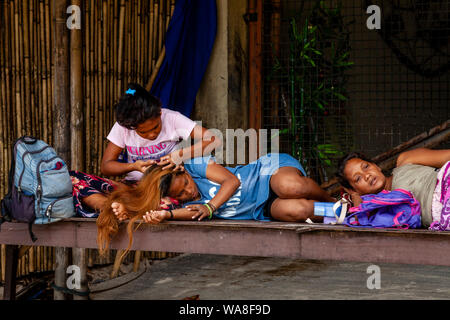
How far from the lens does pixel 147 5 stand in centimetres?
417

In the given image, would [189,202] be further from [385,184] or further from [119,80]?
[119,80]

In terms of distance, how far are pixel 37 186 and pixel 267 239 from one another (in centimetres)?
117

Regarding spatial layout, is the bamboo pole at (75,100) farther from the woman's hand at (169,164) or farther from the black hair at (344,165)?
the black hair at (344,165)

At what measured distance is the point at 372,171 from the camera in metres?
2.56

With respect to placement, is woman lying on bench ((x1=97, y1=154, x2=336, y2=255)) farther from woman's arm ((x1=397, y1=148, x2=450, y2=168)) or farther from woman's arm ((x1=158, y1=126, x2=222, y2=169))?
woman's arm ((x1=397, y1=148, x2=450, y2=168))

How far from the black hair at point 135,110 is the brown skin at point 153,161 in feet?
0.13

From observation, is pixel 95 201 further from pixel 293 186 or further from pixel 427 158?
pixel 427 158

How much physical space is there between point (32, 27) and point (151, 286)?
87.0 inches

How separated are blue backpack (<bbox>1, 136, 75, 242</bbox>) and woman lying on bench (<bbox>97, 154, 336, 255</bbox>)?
0.25 metres

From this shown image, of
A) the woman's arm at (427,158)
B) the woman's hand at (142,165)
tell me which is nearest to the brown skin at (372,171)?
the woman's arm at (427,158)

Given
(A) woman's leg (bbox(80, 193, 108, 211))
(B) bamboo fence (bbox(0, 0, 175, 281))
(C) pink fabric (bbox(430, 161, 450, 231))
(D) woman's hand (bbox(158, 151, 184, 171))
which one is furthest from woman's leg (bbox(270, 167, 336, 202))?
(B) bamboo fence (bbox(0, 0, 175, 281))

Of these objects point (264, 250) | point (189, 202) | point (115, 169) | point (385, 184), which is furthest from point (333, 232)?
point (115, 169)

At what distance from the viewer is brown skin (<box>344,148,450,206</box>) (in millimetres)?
2514

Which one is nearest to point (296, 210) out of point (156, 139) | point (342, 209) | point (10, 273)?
point (342, 209)
